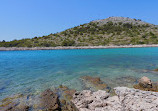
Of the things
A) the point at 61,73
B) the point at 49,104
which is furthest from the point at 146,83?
the point at 61,73

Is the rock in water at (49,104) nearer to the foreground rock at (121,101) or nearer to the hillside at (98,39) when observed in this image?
the foreground rock at (121,101)

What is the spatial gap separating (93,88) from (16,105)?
A: 5.74 m

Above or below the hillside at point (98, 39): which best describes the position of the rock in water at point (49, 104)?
below

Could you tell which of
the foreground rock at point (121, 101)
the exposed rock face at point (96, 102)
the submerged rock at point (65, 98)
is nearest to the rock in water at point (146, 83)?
the foreground rock at point (121, 101)

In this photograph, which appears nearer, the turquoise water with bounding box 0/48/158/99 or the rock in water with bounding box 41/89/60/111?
the rock in water with bounding box 41/89/60/111

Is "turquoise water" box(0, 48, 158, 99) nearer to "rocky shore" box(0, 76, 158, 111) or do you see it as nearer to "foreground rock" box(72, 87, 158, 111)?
"rocky shore" box(0, 76, 158, 111)

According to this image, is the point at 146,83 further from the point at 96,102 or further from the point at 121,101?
the point at 96,102

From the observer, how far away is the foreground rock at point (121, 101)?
3797mm

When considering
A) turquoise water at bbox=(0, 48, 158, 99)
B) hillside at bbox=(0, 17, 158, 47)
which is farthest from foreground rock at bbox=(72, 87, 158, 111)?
hillside at bbox=(0, 17, 158, 47)

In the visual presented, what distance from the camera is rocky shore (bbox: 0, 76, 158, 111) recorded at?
13.1 feet

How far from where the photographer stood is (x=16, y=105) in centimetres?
640

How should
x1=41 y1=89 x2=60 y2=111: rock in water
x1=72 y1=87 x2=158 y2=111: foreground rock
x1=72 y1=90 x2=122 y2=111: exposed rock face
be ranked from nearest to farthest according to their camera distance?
x1=72 y1=87 x2=158 y2=111: foreground rock → x1=72 y1=90 x2=122 y2=111: exposed rock face → x1=41 y1=89 x2=60 y2=111: rock in water

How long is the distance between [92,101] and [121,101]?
1431 millimetres

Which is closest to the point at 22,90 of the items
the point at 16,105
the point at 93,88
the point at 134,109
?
the point at 16,105
